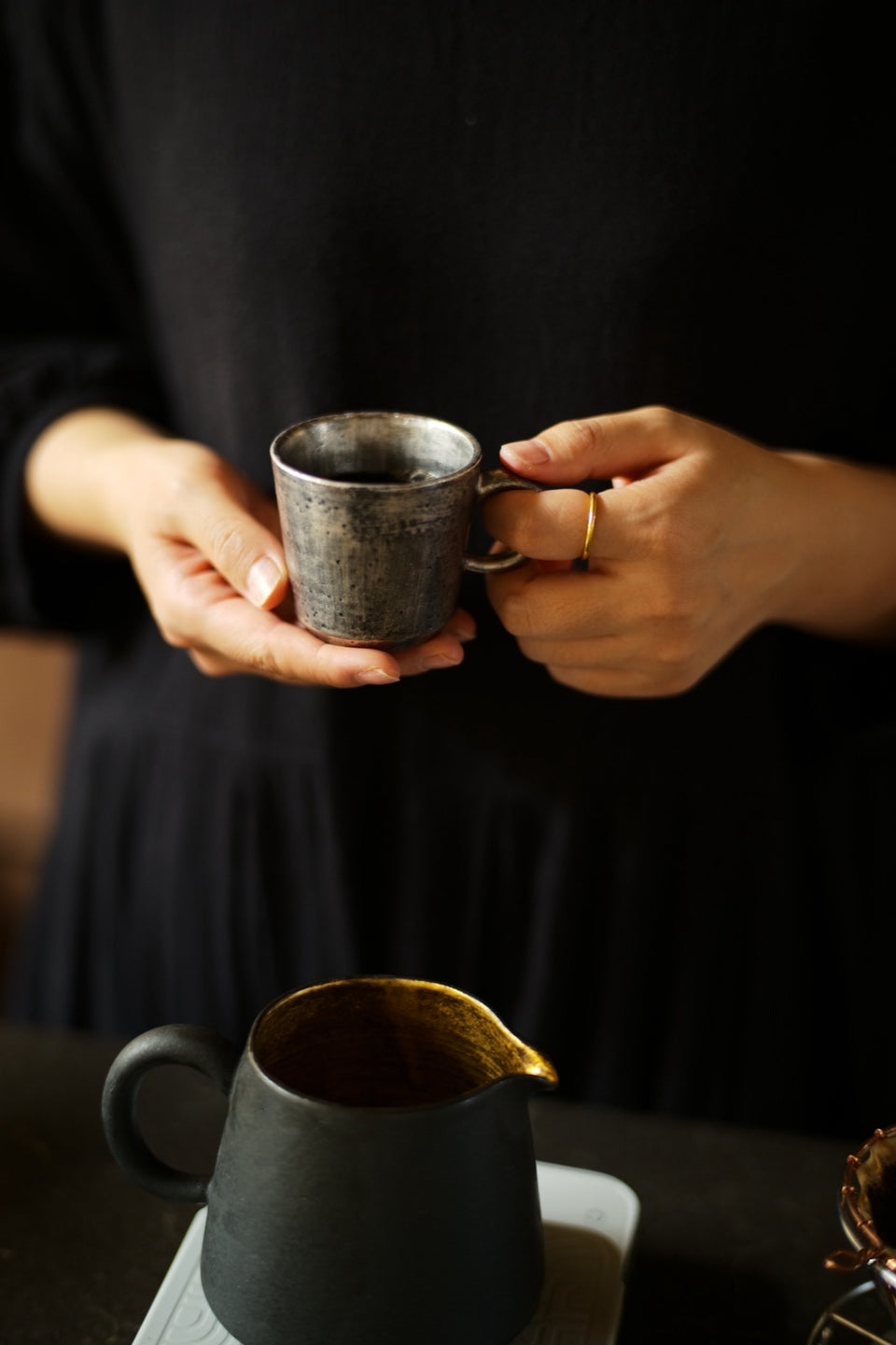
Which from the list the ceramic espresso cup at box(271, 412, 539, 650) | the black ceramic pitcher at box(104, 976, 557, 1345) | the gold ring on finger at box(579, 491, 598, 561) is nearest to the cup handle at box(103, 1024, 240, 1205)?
the black ceramic pitcher at box(104, 976, 557, 1345)

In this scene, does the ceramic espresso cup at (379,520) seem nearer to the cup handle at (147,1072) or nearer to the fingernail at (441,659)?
the fingernail at (441,659)

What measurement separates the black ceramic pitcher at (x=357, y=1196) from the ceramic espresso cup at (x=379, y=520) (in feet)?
0.64

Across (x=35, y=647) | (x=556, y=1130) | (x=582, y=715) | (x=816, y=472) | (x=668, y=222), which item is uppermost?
(x=668, y=222)

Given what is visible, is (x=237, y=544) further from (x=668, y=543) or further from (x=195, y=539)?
(x=668, y=543)

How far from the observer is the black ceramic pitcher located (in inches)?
19.7

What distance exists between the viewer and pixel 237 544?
2.40 feet

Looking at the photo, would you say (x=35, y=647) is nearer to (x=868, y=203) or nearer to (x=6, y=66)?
(x=6, y=66)

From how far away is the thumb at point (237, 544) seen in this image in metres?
0.71

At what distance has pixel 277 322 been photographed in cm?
89

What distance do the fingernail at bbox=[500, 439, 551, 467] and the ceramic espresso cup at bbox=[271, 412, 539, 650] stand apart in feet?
0.03

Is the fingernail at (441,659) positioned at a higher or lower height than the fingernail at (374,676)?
lower

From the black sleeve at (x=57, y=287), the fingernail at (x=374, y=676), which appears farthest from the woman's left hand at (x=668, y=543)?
the black sleeve at (x=57, y=287)

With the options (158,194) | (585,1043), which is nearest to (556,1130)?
(585,1043)

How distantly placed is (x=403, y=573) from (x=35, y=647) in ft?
6.21
